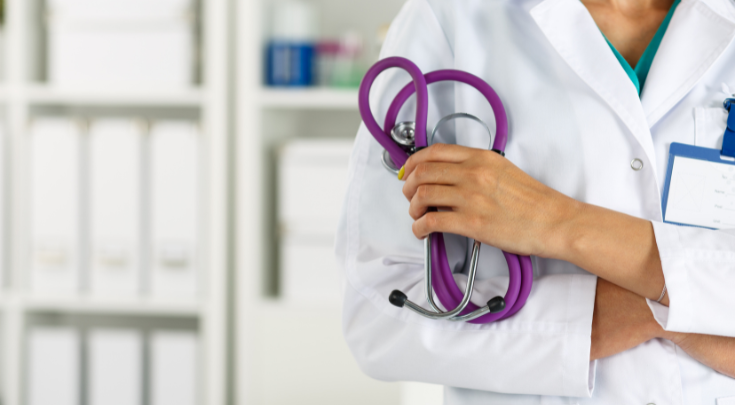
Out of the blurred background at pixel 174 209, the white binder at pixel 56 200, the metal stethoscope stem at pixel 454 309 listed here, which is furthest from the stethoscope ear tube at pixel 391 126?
the white binder at pixel 56 200

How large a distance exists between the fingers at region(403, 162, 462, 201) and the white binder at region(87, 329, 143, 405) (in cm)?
130

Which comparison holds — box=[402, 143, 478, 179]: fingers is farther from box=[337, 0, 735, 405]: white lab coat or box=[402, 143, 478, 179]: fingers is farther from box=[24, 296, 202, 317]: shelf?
box=[24, 296, 202, 317]: shelf

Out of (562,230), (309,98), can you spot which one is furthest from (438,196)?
(309,98)

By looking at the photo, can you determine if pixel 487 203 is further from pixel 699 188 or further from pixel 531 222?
pixel 699 188

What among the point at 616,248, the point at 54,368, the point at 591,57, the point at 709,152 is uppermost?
the point at 591,57

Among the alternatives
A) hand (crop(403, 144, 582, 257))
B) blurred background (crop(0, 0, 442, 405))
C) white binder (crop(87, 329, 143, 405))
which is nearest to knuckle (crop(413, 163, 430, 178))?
hand (crop(403, 144, 582, 257))

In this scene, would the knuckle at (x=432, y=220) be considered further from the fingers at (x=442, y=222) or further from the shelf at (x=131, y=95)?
the shelf at (x=131, y=95)

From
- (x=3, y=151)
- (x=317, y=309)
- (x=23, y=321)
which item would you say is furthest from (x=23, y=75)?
(x=317, y=309)

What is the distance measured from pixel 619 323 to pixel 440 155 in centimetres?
26

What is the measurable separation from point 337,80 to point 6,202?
102 cm

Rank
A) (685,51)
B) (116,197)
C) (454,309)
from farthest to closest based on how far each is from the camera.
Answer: (116,197) < (685,51) < (454,309)

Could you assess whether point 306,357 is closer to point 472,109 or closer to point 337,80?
point 337,80

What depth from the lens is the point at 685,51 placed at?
2.21 ft

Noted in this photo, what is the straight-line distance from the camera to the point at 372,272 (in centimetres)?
65
